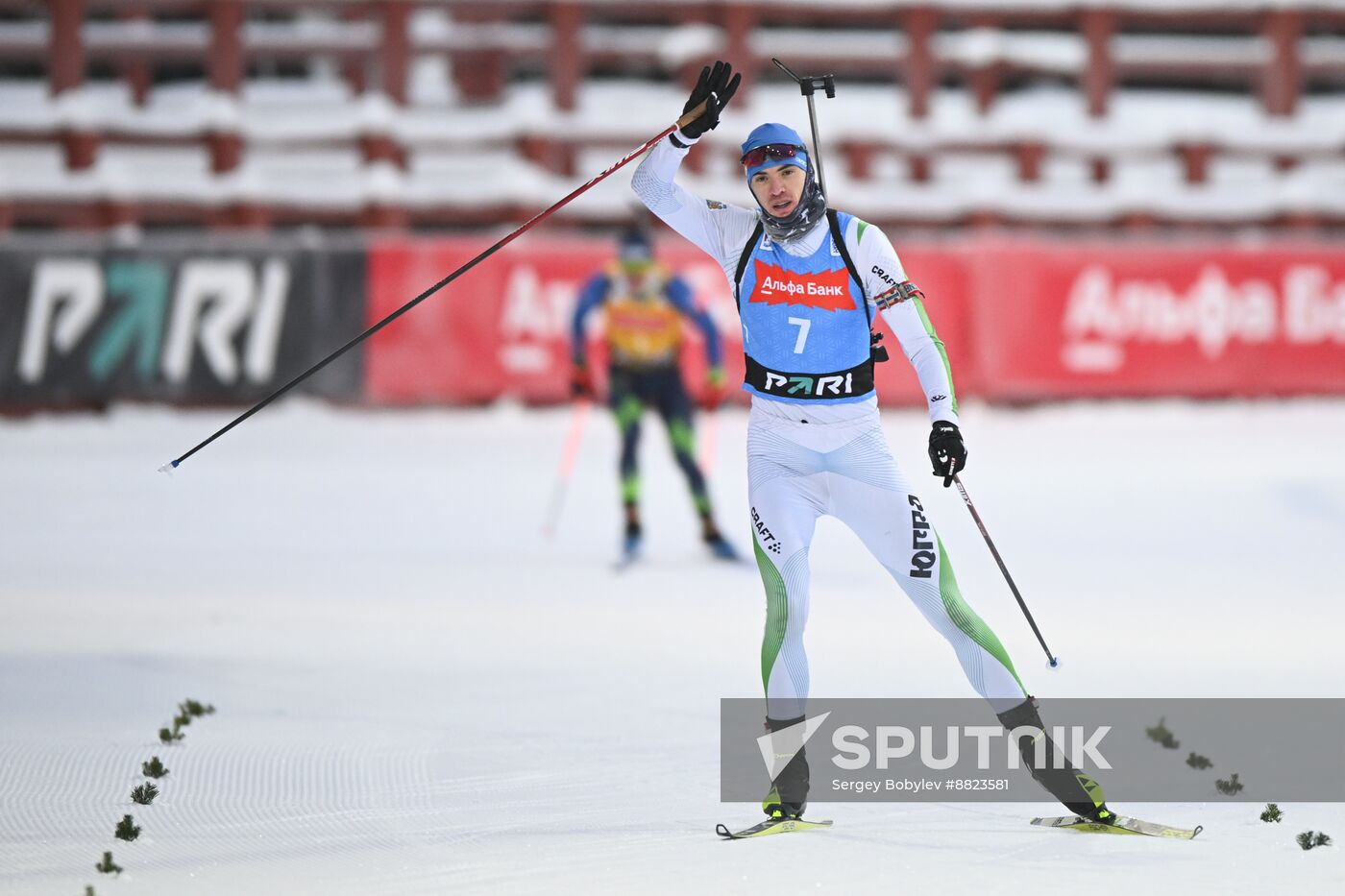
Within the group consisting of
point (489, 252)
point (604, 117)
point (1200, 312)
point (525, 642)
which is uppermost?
point (604, 117)

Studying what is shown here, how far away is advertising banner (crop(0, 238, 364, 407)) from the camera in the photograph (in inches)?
663

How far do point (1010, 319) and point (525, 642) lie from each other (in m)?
10.5

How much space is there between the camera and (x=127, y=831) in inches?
193

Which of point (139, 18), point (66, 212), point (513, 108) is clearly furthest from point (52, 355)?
point (139, 18)

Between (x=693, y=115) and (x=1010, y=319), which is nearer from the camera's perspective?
(x=693, y=115)

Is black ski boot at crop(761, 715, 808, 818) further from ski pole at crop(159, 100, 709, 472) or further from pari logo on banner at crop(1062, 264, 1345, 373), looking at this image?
pari logo on banner at crop(1062, 264, 1345, 373)

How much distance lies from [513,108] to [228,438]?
660 cm

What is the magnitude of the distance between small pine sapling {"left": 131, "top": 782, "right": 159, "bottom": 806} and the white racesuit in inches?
75.1

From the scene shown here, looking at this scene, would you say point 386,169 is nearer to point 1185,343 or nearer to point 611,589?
point 1185,343

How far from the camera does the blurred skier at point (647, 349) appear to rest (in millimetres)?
11188

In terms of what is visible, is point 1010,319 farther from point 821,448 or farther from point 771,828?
point 771,828

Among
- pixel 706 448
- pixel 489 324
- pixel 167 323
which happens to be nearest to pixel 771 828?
pixel 706 448
